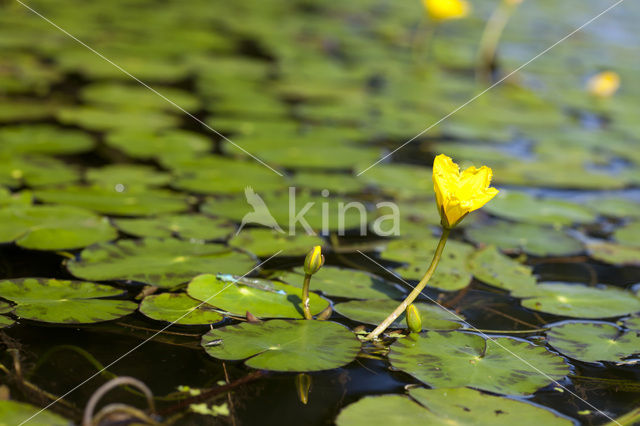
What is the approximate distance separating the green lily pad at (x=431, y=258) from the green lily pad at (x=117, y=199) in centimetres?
70

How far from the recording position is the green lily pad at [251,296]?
1.41 metres

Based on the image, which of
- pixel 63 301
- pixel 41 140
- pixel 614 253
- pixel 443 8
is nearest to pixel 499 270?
pixel 614 253

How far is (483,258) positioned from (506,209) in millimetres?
489

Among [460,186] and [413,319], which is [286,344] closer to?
[413,319]

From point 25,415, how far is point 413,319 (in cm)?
76

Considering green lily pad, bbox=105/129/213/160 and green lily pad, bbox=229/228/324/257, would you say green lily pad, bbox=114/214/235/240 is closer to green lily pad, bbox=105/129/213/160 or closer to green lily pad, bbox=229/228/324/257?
green lily pad, bbox=229/228/324/257

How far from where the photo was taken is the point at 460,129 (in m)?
3.18

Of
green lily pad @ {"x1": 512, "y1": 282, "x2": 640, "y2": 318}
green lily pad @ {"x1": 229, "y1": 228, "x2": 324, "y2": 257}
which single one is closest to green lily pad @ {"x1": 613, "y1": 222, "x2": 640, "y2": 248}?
green lily pad @ {"x1": 512, "y1": 282, "x2": 640, "y2": 318}

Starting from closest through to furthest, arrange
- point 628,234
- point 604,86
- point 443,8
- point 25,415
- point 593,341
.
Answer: point 25,415 → point 593,341 → point 628,234 → point 443,8 → point 604,86

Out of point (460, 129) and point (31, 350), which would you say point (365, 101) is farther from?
point (31, 350)

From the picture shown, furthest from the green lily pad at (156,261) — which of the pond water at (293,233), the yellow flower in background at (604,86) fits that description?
the yellow flower in background at (604,86)

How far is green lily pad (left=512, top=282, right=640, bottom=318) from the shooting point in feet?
5.20

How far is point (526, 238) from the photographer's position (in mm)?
2031

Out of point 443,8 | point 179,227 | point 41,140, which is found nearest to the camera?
point 179,227
